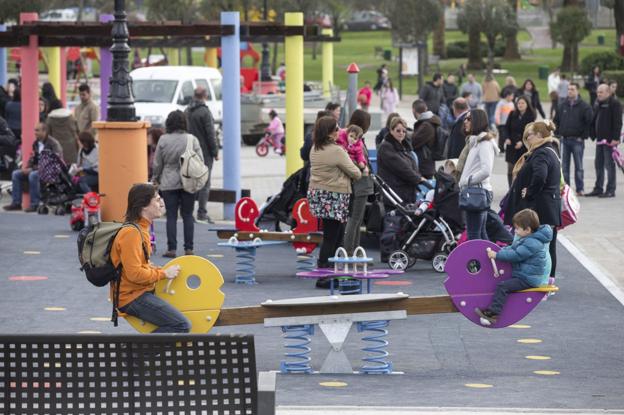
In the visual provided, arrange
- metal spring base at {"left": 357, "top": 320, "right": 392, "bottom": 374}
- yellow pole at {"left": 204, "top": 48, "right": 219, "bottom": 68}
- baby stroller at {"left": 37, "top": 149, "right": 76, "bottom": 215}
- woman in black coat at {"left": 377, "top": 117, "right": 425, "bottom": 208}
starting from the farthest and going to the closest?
1. yellow pole at {"left": 204, "top": 48, "right": 219, "bottom": 68}
2. baby stroller at {"left": 37, "top": 149, "right": 76, "bottom": 215}
3. woman in black coat at {"left": 377, "top": 117, "right": 425, "bottom": 208}
4. metal spring base at {"left": 357, "top": 320, "right": 392, "bottom": 374}

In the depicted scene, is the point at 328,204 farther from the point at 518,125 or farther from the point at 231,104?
the point at 518,125

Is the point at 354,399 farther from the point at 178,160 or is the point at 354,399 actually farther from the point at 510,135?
the point at 510,135

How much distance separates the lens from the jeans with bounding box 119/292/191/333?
9375 mm

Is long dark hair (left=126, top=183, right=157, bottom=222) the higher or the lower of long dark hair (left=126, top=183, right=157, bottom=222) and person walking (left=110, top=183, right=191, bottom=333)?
the higher

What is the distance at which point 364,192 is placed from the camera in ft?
44.4

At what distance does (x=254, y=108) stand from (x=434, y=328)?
22.6 m

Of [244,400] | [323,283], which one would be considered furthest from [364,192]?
[244,400]

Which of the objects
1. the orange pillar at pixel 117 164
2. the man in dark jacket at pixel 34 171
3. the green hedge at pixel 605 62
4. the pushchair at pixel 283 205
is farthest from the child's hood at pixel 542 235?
the green hedge at pixel 605 62

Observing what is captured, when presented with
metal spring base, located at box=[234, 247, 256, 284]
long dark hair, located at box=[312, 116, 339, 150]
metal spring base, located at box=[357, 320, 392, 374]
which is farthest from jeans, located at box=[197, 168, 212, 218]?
metal spring base, located at box=[357, 320, 392, 374]

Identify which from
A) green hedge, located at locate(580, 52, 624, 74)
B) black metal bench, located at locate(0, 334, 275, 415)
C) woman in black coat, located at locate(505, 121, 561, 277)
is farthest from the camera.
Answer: green hedge, located at locate(580, 52, 624, 74)

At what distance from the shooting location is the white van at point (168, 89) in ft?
105

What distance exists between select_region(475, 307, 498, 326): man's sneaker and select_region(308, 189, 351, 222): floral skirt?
3.06 metres

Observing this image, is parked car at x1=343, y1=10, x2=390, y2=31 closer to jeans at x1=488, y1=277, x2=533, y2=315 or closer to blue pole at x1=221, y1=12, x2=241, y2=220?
blue pole at x1=221, y1=12, x2=241, y2=220

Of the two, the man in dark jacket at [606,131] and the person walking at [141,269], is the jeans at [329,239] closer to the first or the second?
the person walking at [141,269]
